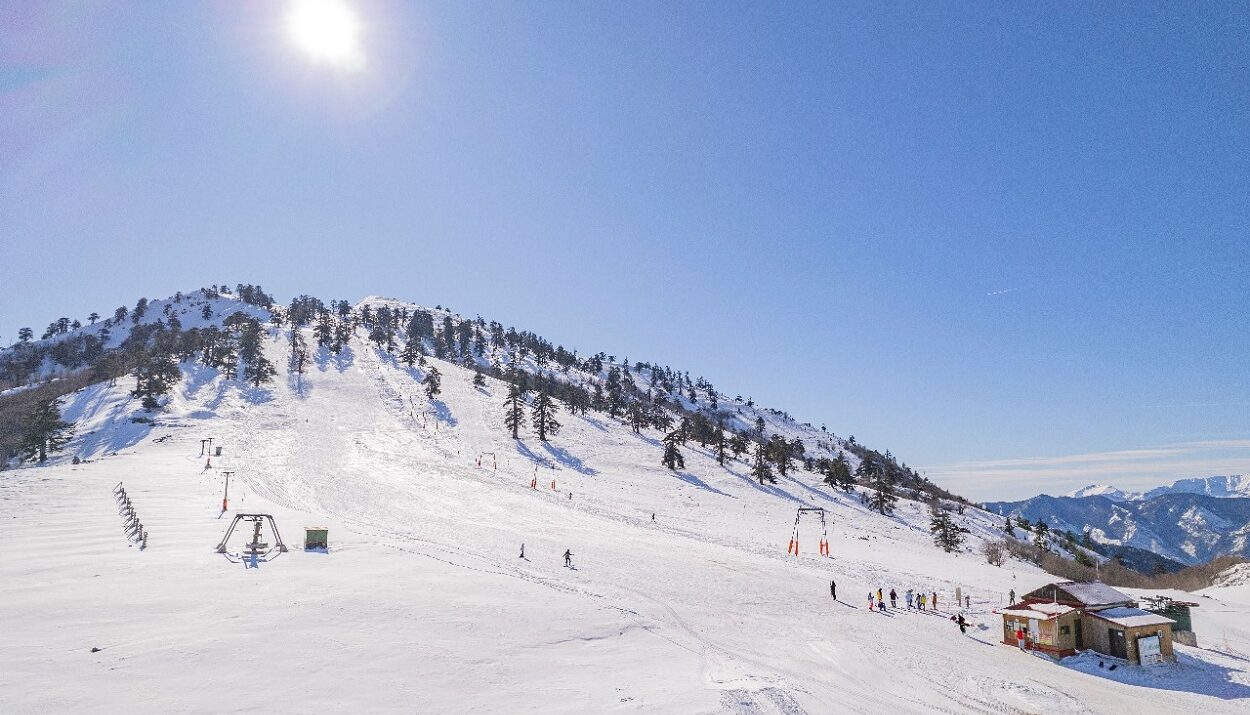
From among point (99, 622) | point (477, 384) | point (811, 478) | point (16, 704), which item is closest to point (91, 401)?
point (477, 384)

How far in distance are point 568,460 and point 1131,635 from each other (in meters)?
60.4

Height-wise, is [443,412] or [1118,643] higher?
[443,412]

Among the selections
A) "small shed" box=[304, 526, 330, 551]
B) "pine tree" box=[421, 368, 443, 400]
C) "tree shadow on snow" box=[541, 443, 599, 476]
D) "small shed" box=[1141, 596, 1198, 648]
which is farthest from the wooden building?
"pine tree" box=[421, 368, 443, 400]

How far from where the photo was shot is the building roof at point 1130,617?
2939 cm

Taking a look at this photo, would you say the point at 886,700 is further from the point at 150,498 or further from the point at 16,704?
the point at 150,498

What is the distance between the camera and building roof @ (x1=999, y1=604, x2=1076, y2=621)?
30.2 m

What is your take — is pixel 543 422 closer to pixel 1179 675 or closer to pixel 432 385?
pixel 432 385

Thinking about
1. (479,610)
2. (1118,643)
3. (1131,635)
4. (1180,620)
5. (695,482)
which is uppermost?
(695,482)

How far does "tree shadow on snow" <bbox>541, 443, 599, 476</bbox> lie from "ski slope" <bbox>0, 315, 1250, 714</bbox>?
12767 millimetres

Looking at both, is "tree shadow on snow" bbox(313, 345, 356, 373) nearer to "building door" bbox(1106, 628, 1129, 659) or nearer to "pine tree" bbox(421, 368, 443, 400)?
"pine tree" bbox(421, 368, 443, 400)

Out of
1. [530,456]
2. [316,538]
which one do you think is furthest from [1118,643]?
[530,456]

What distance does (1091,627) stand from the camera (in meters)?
30.9

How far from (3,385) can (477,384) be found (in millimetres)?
113726

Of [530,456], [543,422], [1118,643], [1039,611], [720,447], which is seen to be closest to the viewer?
[1118,643]
